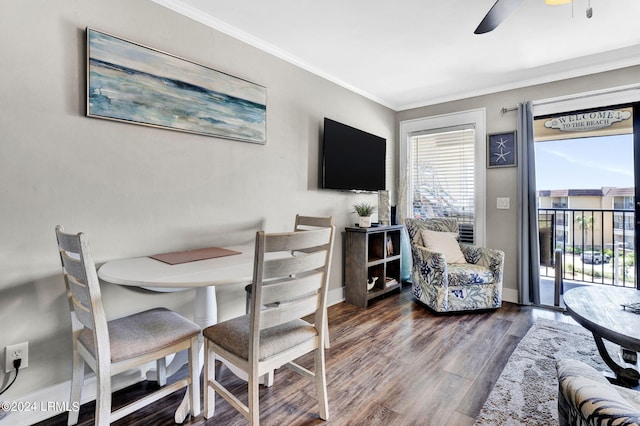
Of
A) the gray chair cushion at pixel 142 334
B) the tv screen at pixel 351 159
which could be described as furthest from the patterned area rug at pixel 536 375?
the tv screen at pixel 351 159

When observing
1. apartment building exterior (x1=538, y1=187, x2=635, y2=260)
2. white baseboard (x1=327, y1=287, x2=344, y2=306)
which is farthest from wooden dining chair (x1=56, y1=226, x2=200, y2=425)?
apartment building exterior (x1=538, y1=187, x2=635, y2=260)

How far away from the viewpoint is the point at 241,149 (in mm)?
2500

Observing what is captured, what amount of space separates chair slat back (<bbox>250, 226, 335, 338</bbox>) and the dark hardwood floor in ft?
1.75

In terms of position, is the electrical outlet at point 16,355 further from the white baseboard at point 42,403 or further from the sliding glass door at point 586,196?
the sliding glass door at point 586,196

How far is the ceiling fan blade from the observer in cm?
163

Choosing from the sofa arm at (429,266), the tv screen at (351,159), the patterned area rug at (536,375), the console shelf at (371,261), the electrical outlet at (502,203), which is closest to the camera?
the patterned area rug at (536,375)

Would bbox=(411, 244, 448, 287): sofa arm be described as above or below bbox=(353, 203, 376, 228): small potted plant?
below

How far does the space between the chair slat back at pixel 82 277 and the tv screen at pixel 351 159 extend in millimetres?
2177

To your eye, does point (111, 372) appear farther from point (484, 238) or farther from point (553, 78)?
point (553, 78)

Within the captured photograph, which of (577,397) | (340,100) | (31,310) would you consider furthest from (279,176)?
(577,397)

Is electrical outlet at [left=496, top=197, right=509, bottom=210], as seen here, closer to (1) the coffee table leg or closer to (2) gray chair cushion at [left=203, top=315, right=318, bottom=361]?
(1) the coffee table leg

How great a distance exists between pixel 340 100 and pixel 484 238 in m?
2.35

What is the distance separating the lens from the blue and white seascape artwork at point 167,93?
1770mm

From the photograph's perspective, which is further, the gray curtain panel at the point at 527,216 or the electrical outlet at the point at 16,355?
the gray curtain panel at the point at 527,216
